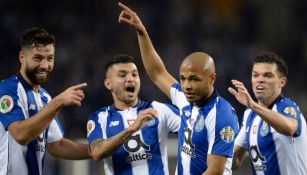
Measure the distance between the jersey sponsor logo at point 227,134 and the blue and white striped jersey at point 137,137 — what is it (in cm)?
77

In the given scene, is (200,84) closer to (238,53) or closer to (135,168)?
(135,168)

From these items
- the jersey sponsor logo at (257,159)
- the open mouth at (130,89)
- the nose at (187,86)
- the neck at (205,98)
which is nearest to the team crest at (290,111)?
the jersey sponsor logo at (257,159)

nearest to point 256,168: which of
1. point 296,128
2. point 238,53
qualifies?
point 296,128

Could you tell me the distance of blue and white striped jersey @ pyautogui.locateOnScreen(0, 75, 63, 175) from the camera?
579 centimetres

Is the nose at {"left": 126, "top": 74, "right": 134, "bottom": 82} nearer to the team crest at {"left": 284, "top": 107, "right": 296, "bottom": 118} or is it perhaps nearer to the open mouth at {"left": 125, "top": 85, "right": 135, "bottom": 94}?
the open mouth at {"left": 125, "top": 85, "right": 135, "bottom": 94}

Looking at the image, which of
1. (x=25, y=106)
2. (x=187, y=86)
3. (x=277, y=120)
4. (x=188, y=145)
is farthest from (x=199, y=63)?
(x=25, y=106)

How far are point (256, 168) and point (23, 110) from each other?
6.92 feet

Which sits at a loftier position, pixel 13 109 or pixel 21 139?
pixel 13 109

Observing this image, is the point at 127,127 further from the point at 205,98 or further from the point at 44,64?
the point at 44,64

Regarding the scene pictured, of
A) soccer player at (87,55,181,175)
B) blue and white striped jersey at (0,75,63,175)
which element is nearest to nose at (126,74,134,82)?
soccer player at (87,55,181,175)

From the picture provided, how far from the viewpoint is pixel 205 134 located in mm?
5734

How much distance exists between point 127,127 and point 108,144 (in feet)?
0.88

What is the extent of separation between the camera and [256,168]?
6426mm

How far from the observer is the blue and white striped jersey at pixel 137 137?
20.4 feet
